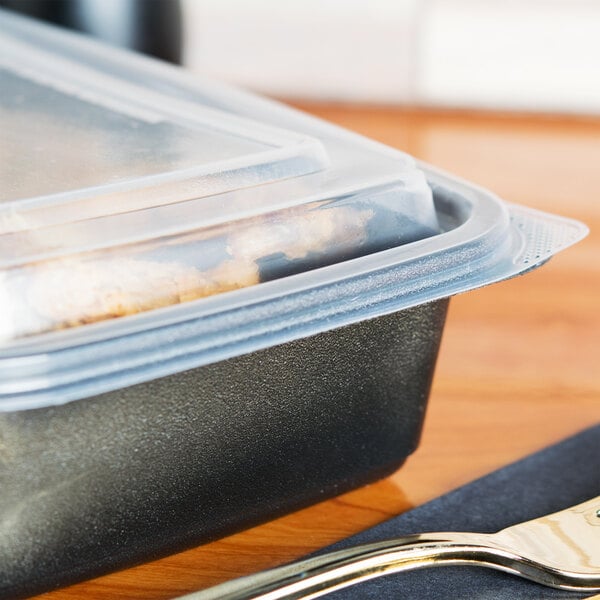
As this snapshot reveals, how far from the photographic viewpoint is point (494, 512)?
0.50 meters

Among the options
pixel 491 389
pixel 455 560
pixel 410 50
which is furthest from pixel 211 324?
pixel 410 50

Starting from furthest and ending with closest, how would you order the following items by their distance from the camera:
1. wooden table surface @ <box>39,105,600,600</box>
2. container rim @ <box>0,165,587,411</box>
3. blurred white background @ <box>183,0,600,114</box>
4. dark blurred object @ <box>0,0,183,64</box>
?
blurred white background @ <box>183,0,600,114</box>
dark blurred object @ <box>0,0,183,64</box>
wooden table surface @ <box>39,105,600,600</box>
container rim @ <box>0,165,587,411</box>

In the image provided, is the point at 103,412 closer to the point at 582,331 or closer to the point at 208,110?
the point at 208,110

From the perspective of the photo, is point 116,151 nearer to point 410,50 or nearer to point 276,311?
point 276,311

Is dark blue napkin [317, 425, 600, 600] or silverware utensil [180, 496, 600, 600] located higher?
silverware utensil [180, 496, 600, 600]

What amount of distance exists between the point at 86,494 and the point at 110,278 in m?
0.09

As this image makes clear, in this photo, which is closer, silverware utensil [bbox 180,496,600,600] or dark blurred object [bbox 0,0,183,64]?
silverware utensil [bbox 180,496,600,600]

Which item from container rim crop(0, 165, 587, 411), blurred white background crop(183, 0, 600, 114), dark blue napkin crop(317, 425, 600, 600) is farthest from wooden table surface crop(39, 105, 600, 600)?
blurred white background crop(183, 0, 600, 114)

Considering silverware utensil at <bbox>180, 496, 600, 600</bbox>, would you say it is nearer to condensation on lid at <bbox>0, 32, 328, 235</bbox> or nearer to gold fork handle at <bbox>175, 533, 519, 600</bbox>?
gold fork handle at <bbox>175, 533, 519, 600</bbox>

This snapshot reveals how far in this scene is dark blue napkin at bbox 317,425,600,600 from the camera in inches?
17.1

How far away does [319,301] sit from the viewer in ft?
1.36

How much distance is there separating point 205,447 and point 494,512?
0.17 m

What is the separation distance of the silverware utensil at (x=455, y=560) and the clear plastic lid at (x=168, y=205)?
4.9 inches

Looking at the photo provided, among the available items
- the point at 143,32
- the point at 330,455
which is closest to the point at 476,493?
the point at 330,455
